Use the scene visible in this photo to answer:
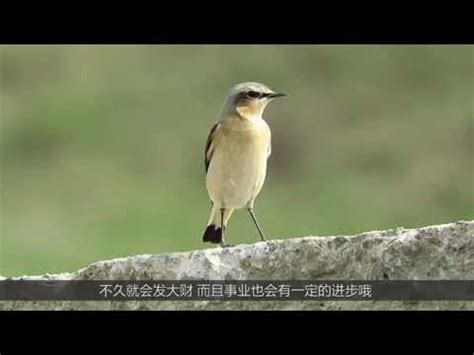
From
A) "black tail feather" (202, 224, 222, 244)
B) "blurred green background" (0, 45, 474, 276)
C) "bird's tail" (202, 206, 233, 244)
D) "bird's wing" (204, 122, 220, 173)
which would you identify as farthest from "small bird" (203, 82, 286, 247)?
"blurred green background" (0, 45, 474, 276)

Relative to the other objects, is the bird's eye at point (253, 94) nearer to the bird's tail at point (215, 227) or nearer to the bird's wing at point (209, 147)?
the bird's wing at point (209, 147)

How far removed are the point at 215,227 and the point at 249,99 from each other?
0.98 meters

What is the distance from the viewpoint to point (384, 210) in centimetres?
2188

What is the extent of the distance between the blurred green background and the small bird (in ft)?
25.7

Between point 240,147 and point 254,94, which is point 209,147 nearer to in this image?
point 240,147

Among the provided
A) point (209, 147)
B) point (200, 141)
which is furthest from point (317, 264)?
point (200, 141)

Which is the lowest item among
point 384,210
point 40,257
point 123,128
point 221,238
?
point 221,238

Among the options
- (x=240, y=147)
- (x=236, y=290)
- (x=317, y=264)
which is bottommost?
(x=236, y=290)

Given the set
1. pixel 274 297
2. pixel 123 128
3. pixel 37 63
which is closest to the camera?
pixel 274 297

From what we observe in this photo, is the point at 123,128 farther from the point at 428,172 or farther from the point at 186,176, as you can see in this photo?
the point at 428,172

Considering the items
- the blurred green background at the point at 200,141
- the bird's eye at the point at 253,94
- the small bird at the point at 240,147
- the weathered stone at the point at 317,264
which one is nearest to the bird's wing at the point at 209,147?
the small bird at the point at 240,147

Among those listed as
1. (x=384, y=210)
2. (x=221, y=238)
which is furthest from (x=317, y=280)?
(x=384, y=210)

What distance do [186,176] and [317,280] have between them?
1450 centimetres

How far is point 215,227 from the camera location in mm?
11336
